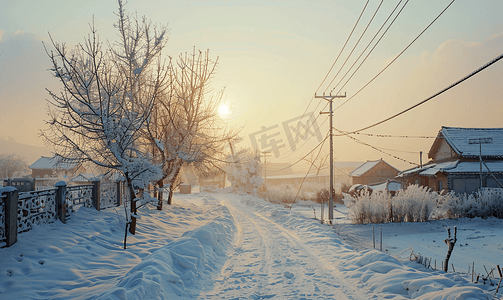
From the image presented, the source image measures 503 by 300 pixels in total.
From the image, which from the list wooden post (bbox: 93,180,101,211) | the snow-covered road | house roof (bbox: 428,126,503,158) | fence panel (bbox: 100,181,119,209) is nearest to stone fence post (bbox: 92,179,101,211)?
wooden post (bbox: 93,180,101,211)

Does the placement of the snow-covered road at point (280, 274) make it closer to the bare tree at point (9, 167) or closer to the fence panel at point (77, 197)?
the fence panel at point (77, 197)

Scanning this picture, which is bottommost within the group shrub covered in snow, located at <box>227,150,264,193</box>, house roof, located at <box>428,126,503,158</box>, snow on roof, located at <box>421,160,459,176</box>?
shrub covered in snow, located at <box>227,150,264,193</box>

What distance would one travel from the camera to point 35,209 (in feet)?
24.6

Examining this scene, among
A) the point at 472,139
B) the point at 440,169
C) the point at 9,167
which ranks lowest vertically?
the point at 9,167

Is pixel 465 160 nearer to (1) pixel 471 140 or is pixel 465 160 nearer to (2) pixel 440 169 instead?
(1) pixel 471 140

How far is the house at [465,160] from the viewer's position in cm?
2368

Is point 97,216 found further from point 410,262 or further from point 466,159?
point 466,159

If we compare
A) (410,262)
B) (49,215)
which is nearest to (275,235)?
(410,262)

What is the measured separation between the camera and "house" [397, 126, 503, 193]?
23.7 meters

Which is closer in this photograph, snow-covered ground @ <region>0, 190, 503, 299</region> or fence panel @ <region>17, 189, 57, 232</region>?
snow-covered ground @ <region>0, 190, 503, 299</region>

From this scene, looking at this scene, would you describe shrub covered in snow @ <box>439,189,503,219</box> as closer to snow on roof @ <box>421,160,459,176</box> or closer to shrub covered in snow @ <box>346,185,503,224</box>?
shrub covered in snow @ <box>346,185,503,224</box>

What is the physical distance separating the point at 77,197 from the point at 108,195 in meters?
2.62

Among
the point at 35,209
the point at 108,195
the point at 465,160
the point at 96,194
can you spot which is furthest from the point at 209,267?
the point at 465,160

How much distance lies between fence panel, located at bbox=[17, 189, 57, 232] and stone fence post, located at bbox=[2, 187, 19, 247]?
0.38 metres
